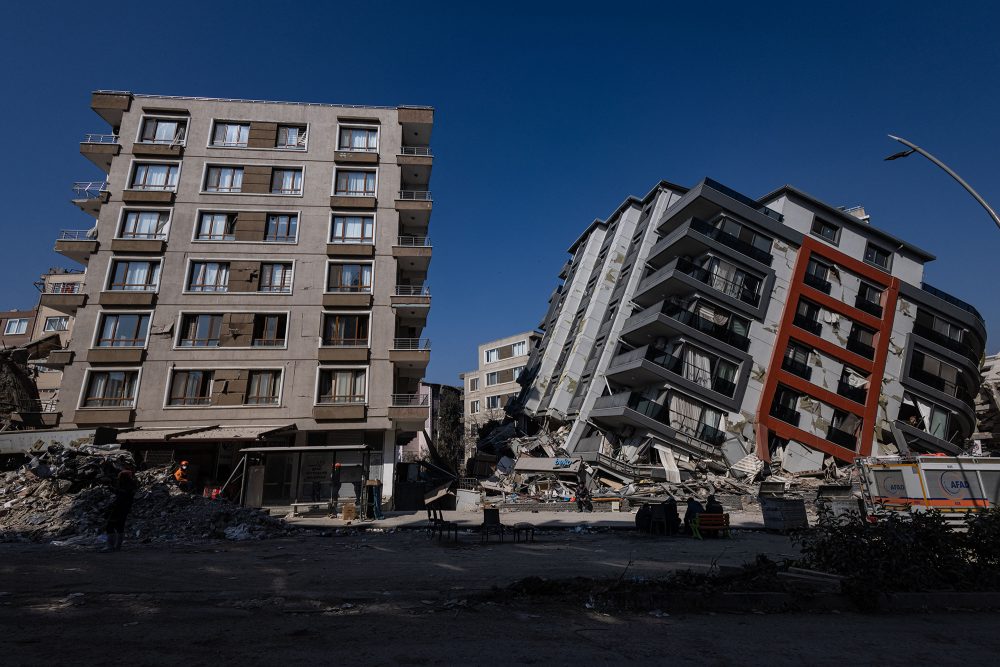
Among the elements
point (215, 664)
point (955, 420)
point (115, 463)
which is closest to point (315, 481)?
point (115, 463)

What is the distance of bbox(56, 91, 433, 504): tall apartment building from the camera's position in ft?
92.3

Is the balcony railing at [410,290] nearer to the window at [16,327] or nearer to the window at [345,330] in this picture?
the window at [345,330]

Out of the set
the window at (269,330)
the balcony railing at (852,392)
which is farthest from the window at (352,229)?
the balcony railing at (852,392)

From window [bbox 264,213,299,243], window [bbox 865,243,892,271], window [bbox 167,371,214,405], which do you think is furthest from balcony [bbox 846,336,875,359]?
window [bbox 167,371,214,405]

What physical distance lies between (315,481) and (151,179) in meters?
20.4

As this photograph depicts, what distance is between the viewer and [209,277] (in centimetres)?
3036

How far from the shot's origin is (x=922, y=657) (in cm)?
595

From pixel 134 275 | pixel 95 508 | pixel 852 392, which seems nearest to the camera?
pixel 95 508

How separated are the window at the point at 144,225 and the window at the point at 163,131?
4668 millimetres

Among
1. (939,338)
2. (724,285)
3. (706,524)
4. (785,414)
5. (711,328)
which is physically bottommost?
(706,524)

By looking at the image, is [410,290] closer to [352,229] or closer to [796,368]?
[352,229]

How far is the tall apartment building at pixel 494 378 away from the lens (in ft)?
220

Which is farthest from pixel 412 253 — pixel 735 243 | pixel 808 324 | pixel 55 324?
pixel 55 324

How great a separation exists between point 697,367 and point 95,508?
99.1 feet
